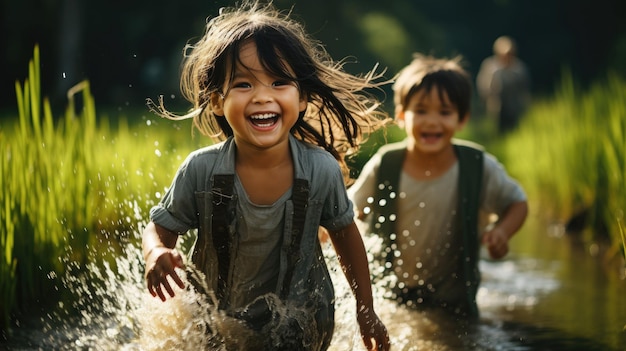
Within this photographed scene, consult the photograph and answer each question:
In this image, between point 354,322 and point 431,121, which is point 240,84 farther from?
point 431,121

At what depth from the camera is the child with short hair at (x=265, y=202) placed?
3.25m

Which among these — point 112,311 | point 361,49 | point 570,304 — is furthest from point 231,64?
point 361,49

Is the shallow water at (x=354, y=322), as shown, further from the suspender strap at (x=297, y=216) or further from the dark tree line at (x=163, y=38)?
the dark tree line at (x=163, y=38)

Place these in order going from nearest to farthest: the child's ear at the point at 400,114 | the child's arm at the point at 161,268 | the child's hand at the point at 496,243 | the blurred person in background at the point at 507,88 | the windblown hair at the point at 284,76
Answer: the child's arm at the point at 161,268 → the windblown hair at the point at 284,76 → the child's hand at the point at 496,243 → the child's ear at the point at 400,114 → the blurred person in background at the point at 507,88

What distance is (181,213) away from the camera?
10.8ft

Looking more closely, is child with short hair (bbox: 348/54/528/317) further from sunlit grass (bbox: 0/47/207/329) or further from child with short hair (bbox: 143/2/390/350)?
child with short hair (bbox: 143/2/390/350)

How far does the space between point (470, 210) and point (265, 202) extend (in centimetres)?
181

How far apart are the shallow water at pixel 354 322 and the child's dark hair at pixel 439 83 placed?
753 millimetres

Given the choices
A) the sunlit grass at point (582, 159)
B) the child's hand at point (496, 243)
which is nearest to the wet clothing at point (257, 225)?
the child's hand at point (496, 243)

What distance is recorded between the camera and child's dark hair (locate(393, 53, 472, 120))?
4.93 metres

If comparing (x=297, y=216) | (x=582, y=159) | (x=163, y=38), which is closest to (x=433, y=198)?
(x=297, y=216)

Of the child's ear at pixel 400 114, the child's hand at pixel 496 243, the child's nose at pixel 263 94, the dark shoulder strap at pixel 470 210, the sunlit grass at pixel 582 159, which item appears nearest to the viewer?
the child's nose at pixel 263 94

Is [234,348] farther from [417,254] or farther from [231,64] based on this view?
[417,254]

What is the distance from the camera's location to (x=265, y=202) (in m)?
3.30
